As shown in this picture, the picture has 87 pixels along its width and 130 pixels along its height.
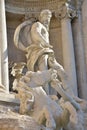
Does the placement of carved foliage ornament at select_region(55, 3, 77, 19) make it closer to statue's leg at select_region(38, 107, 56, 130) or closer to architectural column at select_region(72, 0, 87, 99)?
architectural column at select_region(72, 0, 87, 99)

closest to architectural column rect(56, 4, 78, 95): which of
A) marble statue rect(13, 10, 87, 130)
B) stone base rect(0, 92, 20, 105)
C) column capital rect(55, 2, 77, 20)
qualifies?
column capital rect(55, 2, 77, 20)

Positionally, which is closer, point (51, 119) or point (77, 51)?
point (51, 119)

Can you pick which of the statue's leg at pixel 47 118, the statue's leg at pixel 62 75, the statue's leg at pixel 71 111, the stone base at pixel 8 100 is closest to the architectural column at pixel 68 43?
the statue's leg at pixel 62 75

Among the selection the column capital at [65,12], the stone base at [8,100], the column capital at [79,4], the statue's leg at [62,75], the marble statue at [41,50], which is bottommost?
the stone base at [8,100]

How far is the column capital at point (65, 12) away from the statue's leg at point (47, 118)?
8003mm

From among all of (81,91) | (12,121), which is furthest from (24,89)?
(81,91)

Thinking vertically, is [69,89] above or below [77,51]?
below

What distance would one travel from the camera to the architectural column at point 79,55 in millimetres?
14891

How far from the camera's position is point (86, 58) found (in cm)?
1533

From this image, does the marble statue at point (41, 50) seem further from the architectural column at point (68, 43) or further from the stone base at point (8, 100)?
the stone base at point (8, 100)

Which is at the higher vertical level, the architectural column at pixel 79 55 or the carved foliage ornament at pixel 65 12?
the carved foliage ornament at pixel 65 12

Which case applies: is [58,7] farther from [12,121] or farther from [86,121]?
[12,121]

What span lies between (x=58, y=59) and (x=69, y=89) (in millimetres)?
2642

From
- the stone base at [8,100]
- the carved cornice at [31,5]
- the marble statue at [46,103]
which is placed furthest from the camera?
the carved cornice at [31,5]
